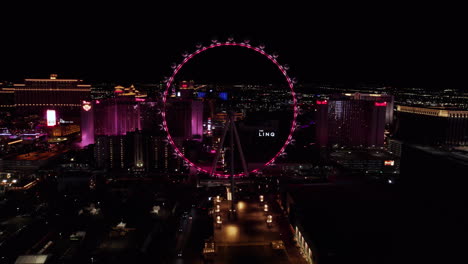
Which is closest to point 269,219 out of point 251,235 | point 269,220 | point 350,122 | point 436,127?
point 269,220

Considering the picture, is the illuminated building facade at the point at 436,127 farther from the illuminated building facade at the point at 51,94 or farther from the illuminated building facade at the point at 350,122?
the illuminated building facade at the point at 51,94

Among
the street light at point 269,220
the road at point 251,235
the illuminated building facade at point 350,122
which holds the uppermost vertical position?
the illuminated building facade at point 350,122

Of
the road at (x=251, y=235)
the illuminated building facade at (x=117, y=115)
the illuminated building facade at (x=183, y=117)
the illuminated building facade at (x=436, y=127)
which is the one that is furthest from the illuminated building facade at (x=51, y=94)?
the illuminated building facade at (x=436, y=127)

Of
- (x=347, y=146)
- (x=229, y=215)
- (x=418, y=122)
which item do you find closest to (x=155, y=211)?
(x=229, y=215)

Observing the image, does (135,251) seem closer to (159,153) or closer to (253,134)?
(159,153)

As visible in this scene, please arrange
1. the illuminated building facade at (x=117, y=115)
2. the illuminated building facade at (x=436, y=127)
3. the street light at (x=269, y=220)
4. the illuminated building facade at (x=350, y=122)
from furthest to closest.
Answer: the illuminated building facade at (x=117, y=115) → the illuminated building facade at (x=350, y=122) → the illuminated building facade at (x=436, y=127) → the street light at (x=269, y=220)

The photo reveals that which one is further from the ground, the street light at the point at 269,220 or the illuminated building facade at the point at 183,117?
the illuminated building facade at the point at 183,117

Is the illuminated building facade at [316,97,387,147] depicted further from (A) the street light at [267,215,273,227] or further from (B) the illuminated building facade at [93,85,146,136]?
(A) the street light at [267,215,273,227]

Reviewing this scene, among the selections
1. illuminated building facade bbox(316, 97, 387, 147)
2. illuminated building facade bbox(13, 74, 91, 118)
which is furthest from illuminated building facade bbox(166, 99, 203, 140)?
illuminated building facade bbox(13, 74, 91, 118)
